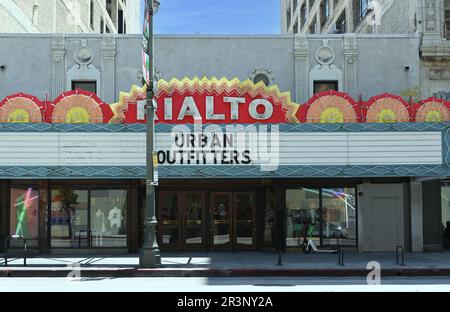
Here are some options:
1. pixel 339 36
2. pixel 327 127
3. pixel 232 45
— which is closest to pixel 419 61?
pixel 339 36

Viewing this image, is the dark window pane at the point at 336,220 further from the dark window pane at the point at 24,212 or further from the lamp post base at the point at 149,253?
the dark window pane at the point at 24,212

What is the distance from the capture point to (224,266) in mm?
17531

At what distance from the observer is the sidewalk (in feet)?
54.9

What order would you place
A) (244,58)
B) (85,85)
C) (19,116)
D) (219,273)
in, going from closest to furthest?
(219,273) < (19,116) < (85,85) < (244,58)

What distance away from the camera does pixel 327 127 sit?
2017 cm

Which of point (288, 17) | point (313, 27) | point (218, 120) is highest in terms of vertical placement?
point (288, 17)

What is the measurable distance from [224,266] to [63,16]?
2393cm

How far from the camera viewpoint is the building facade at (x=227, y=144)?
20047 millimetres

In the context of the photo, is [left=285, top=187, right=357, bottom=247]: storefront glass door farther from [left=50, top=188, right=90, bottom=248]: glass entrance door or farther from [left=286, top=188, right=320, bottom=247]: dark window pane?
[left=50, top=188, right=90, bottom=248]: glass entrance door

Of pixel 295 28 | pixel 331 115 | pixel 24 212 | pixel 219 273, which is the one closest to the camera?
pixel 219 273

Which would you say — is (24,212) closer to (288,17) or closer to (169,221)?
(169,221)

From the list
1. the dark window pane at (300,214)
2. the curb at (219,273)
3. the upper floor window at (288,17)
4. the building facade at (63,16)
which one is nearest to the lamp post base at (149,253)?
the curb at (219,273)

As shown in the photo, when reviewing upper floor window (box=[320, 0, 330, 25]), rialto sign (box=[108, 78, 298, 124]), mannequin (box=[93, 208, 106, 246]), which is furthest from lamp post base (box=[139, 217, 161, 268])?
upper floor window (box=[320, 0, 330, 25])

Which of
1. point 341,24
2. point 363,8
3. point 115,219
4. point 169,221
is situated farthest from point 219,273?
point 341,24
